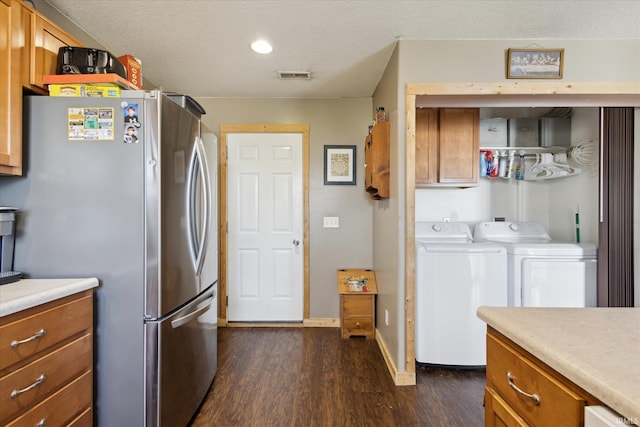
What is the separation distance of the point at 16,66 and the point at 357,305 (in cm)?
281

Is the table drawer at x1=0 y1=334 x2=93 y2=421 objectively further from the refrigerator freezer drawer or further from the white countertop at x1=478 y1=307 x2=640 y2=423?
the white countertop at x1=478 y1=307 x2=640 y2=423

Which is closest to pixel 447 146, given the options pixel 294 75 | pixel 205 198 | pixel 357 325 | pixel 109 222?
pixel 294 75

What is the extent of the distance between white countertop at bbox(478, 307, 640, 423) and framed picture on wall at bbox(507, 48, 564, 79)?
1.77 metres

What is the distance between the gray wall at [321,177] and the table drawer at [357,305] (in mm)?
352

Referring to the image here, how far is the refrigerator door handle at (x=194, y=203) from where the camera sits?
1.67m

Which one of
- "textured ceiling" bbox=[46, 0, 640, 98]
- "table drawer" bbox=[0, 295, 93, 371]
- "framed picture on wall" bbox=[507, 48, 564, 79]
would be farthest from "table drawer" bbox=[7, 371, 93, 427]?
"framed picture on wall" bbox=[507, 48, 564, 79]

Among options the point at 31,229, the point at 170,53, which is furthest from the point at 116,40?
the point at 31,229

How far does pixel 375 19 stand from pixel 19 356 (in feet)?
7.77

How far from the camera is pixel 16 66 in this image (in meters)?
1.34

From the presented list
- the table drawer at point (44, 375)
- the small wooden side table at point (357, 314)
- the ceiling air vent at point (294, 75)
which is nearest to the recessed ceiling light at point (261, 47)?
the ceiling air vent at point (294, 75)

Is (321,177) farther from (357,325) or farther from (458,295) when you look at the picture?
(458,295)

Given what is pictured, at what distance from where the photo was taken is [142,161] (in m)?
1.40

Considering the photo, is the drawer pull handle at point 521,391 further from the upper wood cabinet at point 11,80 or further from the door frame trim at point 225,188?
the door frame trim at point 225,188

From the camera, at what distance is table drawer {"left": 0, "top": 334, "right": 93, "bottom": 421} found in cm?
99
